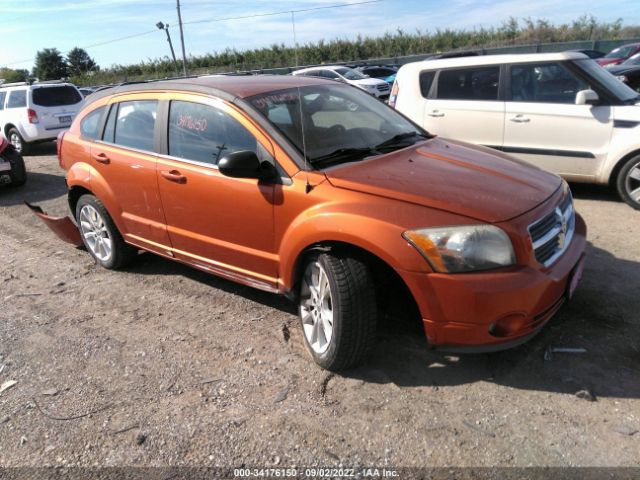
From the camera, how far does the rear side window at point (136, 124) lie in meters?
4.03

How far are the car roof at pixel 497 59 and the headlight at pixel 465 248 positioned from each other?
171 inches

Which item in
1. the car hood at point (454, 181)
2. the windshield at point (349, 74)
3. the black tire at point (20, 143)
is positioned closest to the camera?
the car hood at point (454, 181)

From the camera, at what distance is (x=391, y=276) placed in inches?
118

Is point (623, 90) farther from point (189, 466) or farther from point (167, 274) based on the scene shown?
point (189, 466)

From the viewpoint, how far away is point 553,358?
121 inches

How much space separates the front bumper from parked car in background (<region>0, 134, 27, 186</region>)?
8.28m

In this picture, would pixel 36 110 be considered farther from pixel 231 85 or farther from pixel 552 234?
pixel 552 234

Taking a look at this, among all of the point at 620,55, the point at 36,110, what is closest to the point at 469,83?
the point at 36,110

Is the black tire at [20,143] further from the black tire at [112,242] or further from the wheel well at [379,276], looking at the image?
the wheel well at [379,276]

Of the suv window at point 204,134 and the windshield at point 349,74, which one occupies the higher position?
the windshield at point 349,74

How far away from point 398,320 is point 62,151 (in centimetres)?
367

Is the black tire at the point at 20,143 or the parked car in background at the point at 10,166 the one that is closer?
the parked car in background at the point at 10,166

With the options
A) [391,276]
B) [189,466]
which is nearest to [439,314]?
[391,276]

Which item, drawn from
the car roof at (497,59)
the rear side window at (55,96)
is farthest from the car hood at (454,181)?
the rear side window at (55,96)
